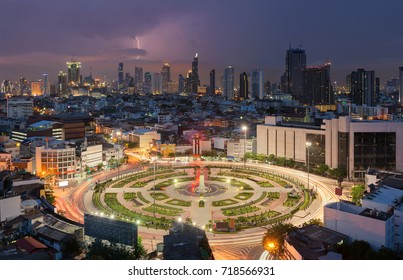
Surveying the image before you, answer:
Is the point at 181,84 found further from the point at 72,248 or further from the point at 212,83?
the point at 72,248

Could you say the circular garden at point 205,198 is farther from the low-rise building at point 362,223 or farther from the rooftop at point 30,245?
the rooftop at point 30,245

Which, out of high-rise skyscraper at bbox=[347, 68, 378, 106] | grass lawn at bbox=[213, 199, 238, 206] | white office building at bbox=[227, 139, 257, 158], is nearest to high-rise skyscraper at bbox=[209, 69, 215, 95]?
high-rise skyscraper at bbox=[347, 68, 378, 106]

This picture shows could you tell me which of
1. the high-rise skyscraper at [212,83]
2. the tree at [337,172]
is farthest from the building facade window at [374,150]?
the high-rise skyscraper at [212,83]

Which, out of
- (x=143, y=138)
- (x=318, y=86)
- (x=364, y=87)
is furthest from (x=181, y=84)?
(x=143, y=138)

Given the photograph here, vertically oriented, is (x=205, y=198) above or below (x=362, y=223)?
below

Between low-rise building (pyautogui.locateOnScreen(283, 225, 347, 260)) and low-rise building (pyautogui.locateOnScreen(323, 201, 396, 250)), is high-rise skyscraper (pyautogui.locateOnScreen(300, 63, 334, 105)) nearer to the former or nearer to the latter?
low-rise building (pyautogui.locateOnScreen(323, 201, 396, 250))

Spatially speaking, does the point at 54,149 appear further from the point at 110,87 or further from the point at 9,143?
the point at 110,87

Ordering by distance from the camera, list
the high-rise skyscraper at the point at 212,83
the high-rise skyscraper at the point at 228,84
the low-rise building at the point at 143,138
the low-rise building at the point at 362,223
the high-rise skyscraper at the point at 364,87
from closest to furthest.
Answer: the low-rise building at the point at 362,223, the low-rise building at the point at 143,138, the high-rise skyscraper at the point at 364,87, the high-rise skyscraper at the point at 228,84, the high-rise skyscraper at the point at 212,83
